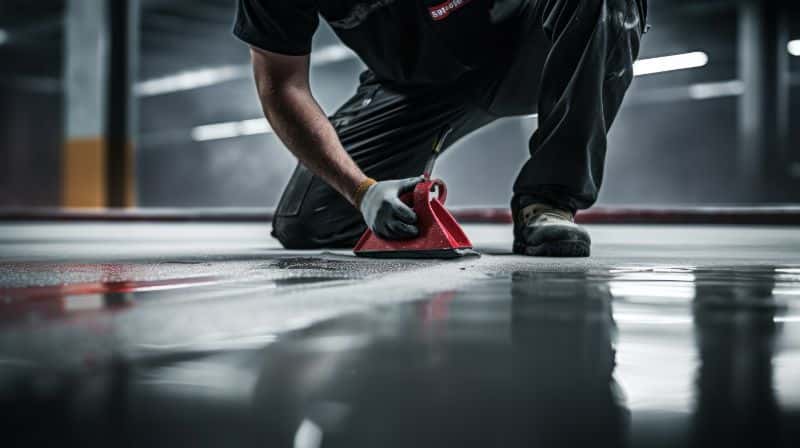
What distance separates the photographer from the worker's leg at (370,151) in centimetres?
194

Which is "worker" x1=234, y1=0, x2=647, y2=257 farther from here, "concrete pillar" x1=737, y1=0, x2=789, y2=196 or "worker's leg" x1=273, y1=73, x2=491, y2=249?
"concrete pillar" x1=737, y1=0, x2=789, y2=196

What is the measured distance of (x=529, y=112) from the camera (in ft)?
6.71

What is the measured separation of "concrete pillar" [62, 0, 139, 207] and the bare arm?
600 cm

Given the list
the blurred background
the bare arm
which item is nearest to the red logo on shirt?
the bare arm

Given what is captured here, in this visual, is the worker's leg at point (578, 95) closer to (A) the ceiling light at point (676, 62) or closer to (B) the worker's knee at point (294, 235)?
(B) the worker's knee at point (294, 235)

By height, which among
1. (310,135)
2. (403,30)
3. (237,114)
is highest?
(237,114)

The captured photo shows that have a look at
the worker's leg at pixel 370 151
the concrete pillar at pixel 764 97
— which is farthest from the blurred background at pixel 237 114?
the worker's leg at pixel 370 151

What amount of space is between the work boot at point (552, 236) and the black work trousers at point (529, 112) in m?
0.06

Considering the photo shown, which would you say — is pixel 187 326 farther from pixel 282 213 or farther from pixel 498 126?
pixel 498 126

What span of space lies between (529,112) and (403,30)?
0.49m

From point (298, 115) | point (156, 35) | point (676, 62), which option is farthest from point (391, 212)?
point (156, 35)

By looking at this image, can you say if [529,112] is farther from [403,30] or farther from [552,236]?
[552,236]

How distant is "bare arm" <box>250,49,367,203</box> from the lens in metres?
1.51

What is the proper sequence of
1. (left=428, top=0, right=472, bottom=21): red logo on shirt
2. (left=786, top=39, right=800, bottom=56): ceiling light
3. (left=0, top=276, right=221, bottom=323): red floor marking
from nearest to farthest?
(left=0, top=276, right=221, bottom=323): red floor marking < (left=428, top=0, right=472, bottom=21): red logo on shirt < (left=786, top=39, right=800, bottom=56): ceiling light
